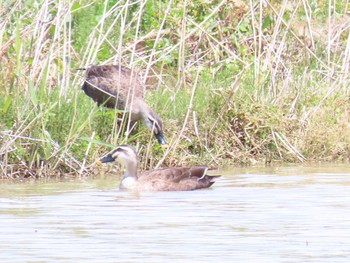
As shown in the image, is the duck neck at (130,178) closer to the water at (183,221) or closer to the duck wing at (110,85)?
the water at (183,221)

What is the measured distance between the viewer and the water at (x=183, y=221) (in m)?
7.35

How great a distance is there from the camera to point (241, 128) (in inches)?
539

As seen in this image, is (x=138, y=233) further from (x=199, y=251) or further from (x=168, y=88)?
(x=168, y=88)

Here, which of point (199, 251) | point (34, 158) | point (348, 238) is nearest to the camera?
point (199, 251)

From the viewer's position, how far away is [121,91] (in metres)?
13.5

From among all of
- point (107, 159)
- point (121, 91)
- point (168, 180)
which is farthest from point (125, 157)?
point (121, 91)

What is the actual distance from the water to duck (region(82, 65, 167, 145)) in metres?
0.99

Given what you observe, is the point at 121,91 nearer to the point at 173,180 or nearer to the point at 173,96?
the point at 173,96

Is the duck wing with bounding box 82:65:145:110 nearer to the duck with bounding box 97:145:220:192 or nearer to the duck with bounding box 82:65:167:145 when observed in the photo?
the duck with bounding box 82:65:167:145

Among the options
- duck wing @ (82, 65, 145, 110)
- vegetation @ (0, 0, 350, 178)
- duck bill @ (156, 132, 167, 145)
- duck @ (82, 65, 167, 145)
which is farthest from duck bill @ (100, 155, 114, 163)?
duck wing @ (82, 65, 145, 110)

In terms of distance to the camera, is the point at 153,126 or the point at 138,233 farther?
the point at 153,126

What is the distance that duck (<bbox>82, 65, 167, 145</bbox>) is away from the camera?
42.1ft

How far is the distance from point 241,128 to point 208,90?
0.61 meters

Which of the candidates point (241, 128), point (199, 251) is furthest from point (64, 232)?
point (241, 128)
